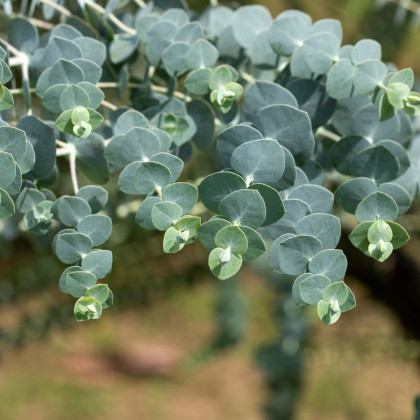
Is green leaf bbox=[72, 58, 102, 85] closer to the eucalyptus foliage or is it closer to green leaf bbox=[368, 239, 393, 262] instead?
the eucalyptus foliage

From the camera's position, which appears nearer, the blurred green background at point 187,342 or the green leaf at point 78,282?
the green leaf at point 78,282

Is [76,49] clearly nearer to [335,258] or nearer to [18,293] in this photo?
[335,258]

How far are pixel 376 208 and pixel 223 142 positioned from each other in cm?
5

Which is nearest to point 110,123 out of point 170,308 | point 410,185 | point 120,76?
point 120,76

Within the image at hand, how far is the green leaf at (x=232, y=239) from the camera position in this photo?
0.17m

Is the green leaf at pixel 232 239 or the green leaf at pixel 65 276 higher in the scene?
the green leaf at pixel 232 239

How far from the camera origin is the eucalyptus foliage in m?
0.18

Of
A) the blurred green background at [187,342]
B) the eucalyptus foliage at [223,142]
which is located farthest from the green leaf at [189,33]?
the blurred green background at [187,342]

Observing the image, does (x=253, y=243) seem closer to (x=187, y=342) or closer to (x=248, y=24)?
(x=248, y=24)

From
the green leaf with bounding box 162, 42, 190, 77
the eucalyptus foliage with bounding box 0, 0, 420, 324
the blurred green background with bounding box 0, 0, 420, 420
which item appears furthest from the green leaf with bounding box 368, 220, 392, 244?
the blurred green background with bounding box 0, 0, 420, 420

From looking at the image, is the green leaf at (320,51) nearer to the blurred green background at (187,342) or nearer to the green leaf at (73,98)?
the green leaf at (73,98)

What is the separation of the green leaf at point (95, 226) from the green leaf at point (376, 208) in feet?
0.27

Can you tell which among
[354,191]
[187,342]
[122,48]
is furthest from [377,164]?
[187,342]

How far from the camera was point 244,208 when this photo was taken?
0.18 metres
